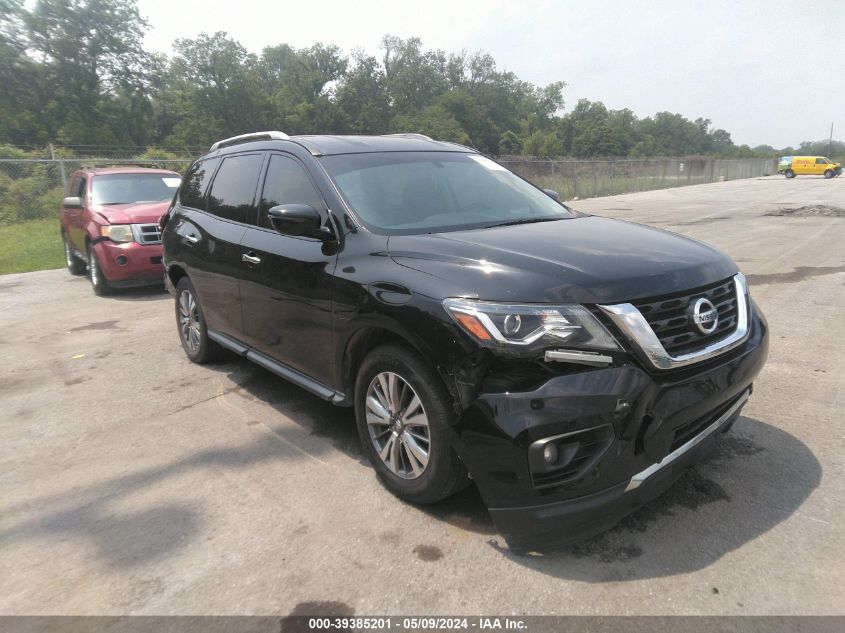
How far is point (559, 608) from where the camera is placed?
2.37 metres

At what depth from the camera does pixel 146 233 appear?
8711 mm

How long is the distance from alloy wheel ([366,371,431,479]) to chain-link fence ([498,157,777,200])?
14.7 metres

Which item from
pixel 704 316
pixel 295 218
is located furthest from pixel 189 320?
pixel 704 316

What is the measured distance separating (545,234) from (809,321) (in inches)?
174

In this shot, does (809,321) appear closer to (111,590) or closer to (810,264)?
(810,264)

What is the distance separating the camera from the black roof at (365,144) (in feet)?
13.1

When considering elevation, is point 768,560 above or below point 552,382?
below

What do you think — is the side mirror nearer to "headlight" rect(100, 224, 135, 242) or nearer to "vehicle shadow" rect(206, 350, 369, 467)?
"vehicle shadow" rect(206, 350, 369, 467)

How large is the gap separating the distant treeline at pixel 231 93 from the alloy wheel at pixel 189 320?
51795 mm

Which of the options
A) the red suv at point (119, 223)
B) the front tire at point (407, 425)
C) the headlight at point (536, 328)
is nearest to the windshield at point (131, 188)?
the red suv at point (119, 223)

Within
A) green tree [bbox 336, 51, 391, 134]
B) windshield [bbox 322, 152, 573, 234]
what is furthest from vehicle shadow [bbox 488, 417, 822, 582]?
green tree [bbox 336, 51, 391, 134]

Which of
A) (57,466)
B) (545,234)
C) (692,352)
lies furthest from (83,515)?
(692,352)

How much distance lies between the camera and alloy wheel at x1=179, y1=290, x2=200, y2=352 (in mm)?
5469

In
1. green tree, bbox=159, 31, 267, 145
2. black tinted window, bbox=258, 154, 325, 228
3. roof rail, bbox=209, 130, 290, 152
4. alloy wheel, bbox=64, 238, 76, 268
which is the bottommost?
alloy wheel, bbox=64, 238, 76, 268
